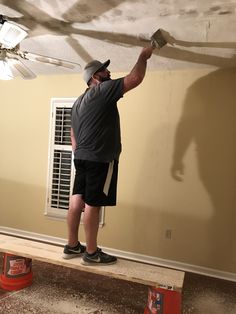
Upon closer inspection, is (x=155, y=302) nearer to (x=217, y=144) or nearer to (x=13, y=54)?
(x=217, y=144)

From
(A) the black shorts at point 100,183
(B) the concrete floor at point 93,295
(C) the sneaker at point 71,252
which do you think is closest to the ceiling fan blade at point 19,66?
(A) the black shorts at point 100,183

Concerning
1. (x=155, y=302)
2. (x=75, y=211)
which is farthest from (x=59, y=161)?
(x=155, y=302)

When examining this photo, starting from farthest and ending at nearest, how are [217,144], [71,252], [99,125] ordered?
[217,144], [71,252], [99,125]

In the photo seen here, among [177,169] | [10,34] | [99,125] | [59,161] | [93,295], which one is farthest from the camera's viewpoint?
[59,161]

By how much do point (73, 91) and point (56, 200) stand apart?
4.78 feet

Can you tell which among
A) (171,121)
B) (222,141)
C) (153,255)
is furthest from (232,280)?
(171,121)

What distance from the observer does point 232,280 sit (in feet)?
9.54

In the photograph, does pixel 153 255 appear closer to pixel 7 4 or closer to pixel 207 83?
pixel 207 83

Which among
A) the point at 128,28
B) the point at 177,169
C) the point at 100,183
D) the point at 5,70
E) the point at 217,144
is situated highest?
the point at 128,28

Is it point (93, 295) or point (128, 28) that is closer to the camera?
point (128, 28)

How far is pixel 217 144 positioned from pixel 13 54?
2.15 meters

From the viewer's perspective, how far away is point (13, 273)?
2.44 meters

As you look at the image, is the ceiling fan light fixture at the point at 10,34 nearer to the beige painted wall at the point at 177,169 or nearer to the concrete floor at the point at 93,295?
the beige painted wall at the point at 177,169

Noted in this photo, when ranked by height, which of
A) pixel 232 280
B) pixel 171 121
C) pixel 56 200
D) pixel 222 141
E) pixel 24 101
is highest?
pixel 24 101
